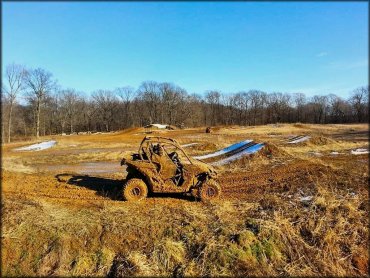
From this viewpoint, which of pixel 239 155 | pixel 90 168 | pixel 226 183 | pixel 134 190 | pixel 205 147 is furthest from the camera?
pixel 205 147

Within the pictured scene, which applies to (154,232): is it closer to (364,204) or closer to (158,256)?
(158,256)

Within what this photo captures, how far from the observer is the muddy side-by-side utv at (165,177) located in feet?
37.2

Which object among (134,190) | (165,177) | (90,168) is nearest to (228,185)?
(165,177)

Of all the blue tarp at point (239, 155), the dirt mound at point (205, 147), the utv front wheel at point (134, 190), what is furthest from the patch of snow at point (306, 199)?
the dirt mound at point (205, 147)

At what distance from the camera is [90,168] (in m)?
19.1

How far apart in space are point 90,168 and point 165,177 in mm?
8829

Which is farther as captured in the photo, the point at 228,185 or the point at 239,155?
the point at 239,155

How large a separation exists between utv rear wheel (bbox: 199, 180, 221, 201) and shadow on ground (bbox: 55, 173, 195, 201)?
0.48 m

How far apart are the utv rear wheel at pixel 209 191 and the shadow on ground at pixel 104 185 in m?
0.48

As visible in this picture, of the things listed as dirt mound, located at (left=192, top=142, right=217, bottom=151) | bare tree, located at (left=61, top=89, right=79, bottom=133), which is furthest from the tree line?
dirt mound, located at (left=192, top=142, right=217, bottom=151)

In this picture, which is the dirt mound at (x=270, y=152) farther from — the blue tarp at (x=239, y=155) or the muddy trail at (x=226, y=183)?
the muddy trail at (x=226, y=183)

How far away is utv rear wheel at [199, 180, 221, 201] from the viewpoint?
11477 mm

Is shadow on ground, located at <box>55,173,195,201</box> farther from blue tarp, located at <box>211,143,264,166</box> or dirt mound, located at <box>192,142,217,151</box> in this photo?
dirt mound, located at <box>192,142,217,151</box>

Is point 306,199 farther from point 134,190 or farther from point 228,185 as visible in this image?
point 134,190
